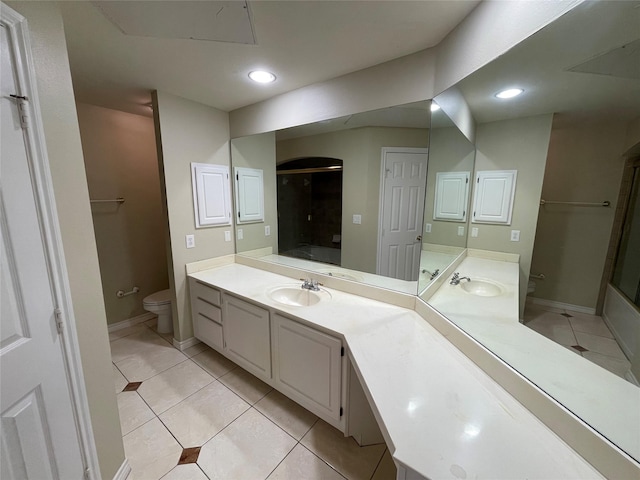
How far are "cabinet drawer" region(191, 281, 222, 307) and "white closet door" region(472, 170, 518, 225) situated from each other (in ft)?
6.44

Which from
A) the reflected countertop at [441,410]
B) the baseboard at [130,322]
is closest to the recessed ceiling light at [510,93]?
the reflected countertop at [441,410]

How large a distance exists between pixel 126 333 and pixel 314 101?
303cm

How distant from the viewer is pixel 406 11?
106 centimetres

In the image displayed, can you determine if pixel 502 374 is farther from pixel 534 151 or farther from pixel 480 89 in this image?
pixel 480 89

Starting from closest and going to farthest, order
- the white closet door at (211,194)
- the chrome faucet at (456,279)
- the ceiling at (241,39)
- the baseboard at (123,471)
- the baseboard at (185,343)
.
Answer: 1. the ceiling at (241,39)
2. the baseboard at (123,471)
3. the chrome faucet at (456,279)
4. the white closet door at (211,194)
5. the baseboard at (185,343)

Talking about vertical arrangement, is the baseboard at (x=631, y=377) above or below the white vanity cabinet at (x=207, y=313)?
above

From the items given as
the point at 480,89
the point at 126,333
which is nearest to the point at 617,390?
the point at 480,89

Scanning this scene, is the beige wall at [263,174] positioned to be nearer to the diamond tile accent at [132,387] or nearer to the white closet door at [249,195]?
the white closet door at [249,195]

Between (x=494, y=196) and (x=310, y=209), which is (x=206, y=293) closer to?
(x=310, y=209)

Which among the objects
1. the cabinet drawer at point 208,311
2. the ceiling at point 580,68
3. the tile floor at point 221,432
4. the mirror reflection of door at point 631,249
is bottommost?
the tile floor at point 221,432

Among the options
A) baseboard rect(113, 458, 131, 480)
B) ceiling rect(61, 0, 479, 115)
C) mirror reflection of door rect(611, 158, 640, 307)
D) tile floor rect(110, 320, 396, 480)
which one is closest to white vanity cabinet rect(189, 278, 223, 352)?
tile floor rect(110, 320, 396, 480)

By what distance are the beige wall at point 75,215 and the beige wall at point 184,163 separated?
41.5 inches

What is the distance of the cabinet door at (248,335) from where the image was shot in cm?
174

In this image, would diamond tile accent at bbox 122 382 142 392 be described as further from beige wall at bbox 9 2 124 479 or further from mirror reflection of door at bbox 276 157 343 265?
mirror reflection of door at bbox 276 157 343 265
